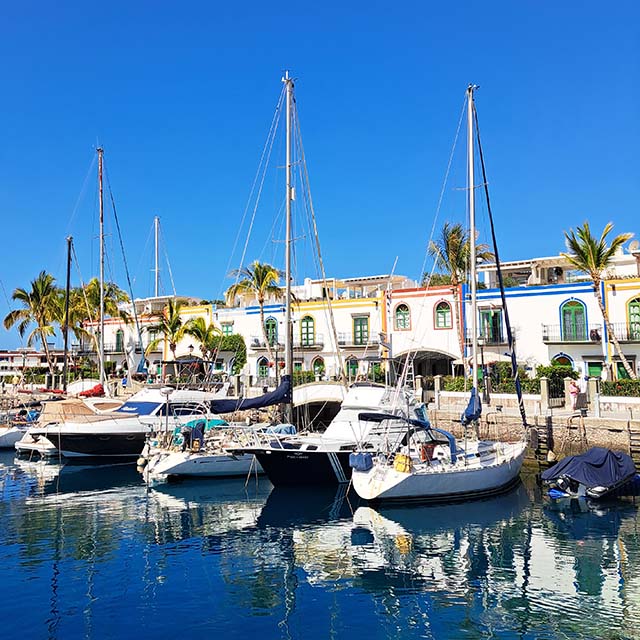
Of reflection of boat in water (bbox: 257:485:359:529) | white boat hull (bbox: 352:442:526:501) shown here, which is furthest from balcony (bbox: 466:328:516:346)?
reflection of boat in water (bbox: 257:485:359:529)

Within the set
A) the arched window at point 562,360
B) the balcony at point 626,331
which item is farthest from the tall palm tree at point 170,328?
the balcony at point 626,331

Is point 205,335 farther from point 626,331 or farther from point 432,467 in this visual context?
point 432,467

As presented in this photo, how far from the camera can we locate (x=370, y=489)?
21.1 meters

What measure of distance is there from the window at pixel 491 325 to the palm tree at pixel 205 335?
74.1ft

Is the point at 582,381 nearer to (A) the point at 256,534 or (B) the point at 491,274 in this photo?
(B) the point at 491,274

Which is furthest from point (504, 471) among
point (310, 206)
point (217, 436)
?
point (310, 206)

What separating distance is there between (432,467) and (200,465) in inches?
385

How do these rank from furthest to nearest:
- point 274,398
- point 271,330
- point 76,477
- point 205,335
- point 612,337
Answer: point 205,335 < point 271,330 < point 612,337 < point 76,477 < point 274,398

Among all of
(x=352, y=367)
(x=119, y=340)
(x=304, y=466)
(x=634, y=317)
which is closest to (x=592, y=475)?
(x=304, y=466)

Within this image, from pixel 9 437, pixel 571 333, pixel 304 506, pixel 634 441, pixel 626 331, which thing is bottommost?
pixel 304 506

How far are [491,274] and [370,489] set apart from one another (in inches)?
1175

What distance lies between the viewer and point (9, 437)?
3738 centimetres

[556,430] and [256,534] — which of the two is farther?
[556,430]

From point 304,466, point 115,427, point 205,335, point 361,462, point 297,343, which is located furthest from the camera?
point 205,335
